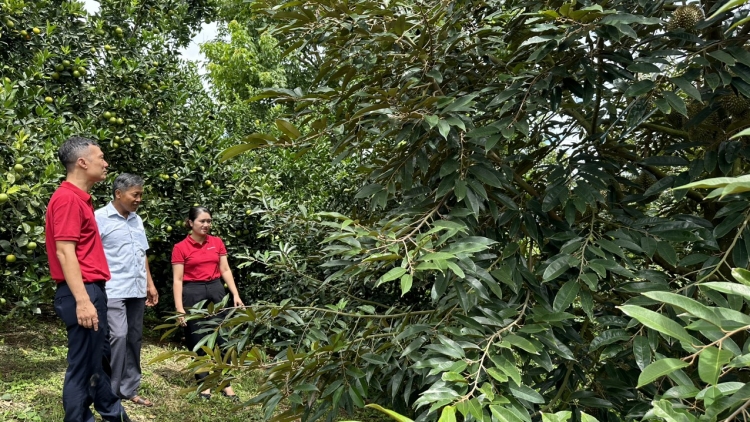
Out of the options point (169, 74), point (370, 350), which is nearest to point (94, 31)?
point (169, 74)

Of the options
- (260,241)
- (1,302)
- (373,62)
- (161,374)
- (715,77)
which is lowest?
(161,374)

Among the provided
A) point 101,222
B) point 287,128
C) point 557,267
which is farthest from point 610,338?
point 101,222

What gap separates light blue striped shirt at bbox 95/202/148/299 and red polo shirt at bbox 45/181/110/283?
0.66 meters

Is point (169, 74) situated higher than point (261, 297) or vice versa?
point (169, 74)

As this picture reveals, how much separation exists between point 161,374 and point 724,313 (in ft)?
16.8

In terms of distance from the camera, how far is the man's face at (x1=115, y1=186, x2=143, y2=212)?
151 inches

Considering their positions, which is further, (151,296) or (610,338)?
(151,296)

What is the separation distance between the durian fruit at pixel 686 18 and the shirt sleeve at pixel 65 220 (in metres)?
2.86

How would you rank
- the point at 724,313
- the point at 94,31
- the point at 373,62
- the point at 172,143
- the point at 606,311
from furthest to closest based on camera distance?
1. the point at 172,143
2. the point at 94,31
3. the point at 373,62
4. the point at 606,311
5. the point at 724,313

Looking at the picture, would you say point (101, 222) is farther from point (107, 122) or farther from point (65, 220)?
point (107, 122)

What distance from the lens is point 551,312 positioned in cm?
169

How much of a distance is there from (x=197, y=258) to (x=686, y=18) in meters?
3.85

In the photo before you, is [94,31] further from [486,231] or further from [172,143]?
[486,231]

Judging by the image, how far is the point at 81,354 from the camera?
304 cm
